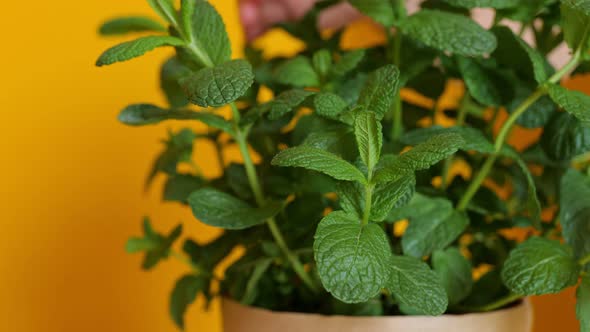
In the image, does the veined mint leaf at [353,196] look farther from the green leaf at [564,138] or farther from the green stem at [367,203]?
the green leaf at [564,138]

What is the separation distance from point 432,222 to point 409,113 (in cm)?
17

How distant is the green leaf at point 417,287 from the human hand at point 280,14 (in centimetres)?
52

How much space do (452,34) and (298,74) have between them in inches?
5.4

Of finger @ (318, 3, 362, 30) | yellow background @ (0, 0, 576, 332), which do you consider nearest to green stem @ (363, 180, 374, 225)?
finger @ (318, 3, 362, 30)

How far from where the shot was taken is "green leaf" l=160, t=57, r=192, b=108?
73cm

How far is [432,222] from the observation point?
0.60 m

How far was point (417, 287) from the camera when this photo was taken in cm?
49

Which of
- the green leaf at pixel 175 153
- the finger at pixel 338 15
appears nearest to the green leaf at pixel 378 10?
the green leaf at pixel 175 153

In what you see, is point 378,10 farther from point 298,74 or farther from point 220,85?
point 220,85

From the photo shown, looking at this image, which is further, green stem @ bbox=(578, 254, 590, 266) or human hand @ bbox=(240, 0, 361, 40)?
human hand @ bbox=(240, 0, 361, 40)

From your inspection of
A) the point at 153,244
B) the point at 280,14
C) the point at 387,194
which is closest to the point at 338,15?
the point at 280,14

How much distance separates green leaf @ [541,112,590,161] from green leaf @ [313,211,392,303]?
0.21m

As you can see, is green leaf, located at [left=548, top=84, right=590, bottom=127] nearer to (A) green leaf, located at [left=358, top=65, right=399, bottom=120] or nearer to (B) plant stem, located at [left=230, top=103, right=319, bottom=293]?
(A) green leaf, located at [left=358, top=65, right=399, bottom=120]

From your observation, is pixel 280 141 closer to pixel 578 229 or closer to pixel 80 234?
pixel 578 229
